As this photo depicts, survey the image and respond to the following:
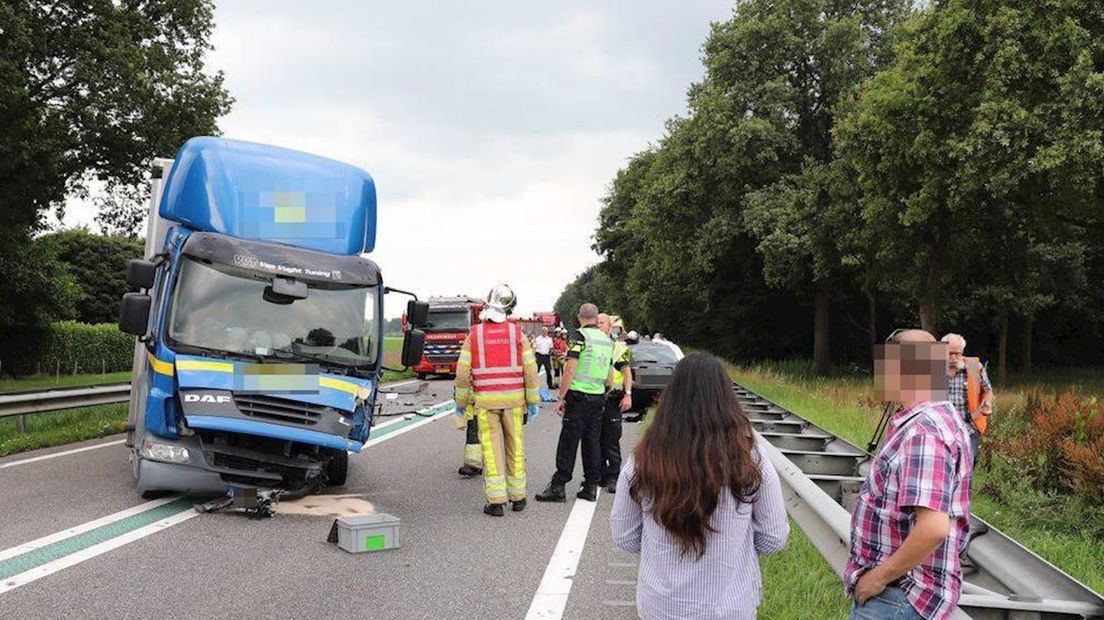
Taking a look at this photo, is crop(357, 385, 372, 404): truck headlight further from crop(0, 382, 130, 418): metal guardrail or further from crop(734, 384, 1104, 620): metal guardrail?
crop(0, 382, 130, 418): metal guardrail

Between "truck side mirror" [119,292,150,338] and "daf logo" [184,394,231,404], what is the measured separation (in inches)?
35.1

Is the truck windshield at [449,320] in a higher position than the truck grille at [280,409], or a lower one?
higher

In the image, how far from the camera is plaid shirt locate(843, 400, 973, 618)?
2.74 m

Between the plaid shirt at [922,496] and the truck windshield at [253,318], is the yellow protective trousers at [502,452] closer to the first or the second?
the truck windshield at [253,318]

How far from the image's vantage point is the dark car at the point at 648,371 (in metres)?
17.3

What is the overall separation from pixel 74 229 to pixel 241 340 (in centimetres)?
5879

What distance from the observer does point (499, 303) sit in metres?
8.31

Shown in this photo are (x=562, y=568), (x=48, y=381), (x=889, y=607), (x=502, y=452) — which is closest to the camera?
(x=889, y=607)

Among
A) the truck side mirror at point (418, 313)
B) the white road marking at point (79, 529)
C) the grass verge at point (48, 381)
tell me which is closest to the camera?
the white road marking at point (79, 529)

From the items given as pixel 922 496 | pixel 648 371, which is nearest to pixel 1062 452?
pixel 922 496

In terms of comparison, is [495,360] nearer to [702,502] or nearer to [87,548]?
[87,548]

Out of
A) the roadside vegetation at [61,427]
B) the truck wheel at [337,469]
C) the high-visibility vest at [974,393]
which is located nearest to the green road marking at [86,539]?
the truck wheel at [337,469]

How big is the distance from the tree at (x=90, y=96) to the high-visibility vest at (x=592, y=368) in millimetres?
16283

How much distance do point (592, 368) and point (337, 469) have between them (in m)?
2.73
